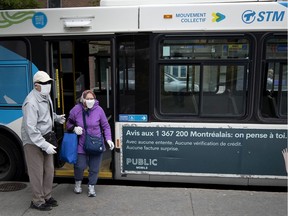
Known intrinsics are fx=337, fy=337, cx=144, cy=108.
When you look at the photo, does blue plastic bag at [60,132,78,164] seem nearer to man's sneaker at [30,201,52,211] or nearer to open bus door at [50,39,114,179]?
man's sneaker at [30,201,52,211]

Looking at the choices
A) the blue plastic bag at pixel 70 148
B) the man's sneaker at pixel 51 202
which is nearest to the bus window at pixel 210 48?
the blue plastic bag at pixel 70 148

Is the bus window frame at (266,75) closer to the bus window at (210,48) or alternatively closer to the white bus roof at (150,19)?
the white bus roof at (150,19)

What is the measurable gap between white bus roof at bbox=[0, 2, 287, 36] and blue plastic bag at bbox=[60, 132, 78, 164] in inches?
57.9

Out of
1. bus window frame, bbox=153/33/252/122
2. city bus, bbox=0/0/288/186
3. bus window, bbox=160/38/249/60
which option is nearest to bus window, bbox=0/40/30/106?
city bus, bbox=0/0/288/186

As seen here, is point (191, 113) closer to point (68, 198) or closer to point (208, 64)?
point (208, 64)

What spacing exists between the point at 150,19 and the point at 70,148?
6.54 feet

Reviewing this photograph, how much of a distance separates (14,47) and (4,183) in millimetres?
2021

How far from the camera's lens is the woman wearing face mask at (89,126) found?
14.0ft

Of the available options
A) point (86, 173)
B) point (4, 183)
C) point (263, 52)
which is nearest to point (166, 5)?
point (263, 52)

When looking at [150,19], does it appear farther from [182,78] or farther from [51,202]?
[51,202]

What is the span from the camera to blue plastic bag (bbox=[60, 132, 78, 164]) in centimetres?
419

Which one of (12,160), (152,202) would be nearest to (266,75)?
(152,202)

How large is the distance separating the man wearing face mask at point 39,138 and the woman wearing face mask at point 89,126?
12.6 inches

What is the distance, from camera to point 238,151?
4574 millimetres
